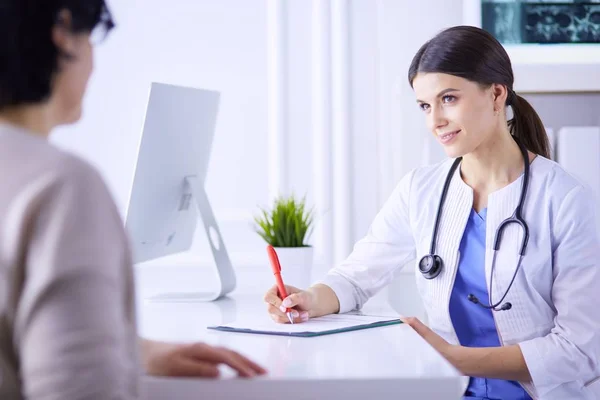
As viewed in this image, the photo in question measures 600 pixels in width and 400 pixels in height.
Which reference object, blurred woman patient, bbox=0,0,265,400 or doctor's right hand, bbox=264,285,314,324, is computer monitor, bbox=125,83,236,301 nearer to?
doctor's right hand, bbox=264,285,314,324

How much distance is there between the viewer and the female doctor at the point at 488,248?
58.2 inches

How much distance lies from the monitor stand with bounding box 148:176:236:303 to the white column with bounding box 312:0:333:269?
0.57 meters

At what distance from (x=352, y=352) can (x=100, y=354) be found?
1.71 feet

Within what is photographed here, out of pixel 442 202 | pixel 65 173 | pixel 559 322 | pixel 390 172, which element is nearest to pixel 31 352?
pixel 65 173

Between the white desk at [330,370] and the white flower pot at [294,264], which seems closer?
the white desk at [330,370]

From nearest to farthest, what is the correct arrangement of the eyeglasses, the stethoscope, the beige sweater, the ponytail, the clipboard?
1. the beige sweater
2. the eyeglasses
3. the clipboard
4. the stethoscope
5. the ponytail

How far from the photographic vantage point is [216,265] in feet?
6.14

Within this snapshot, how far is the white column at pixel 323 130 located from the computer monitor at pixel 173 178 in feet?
1.68

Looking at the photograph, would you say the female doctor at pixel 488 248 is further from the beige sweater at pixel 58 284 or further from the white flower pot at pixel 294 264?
the beige sweater at pixel 58 284

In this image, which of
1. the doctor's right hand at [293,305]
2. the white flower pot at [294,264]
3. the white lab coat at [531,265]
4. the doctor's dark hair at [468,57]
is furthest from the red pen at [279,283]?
the doctor's dark hair at [468,57]

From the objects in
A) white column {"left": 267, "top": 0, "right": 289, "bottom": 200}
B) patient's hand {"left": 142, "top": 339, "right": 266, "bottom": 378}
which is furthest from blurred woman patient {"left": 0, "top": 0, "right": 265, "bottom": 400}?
white column {"left": 267, "top": 0, "right": 289, "bottom": 200}

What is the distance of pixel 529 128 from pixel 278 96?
884mm

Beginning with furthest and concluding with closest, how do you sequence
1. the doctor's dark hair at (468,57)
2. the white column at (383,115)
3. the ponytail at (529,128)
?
1. the white column at (383,115)
2. the ponytail at (529,128)
3. the doctor's dark hair at (468,57)

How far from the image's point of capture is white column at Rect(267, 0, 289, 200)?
2424 mm
